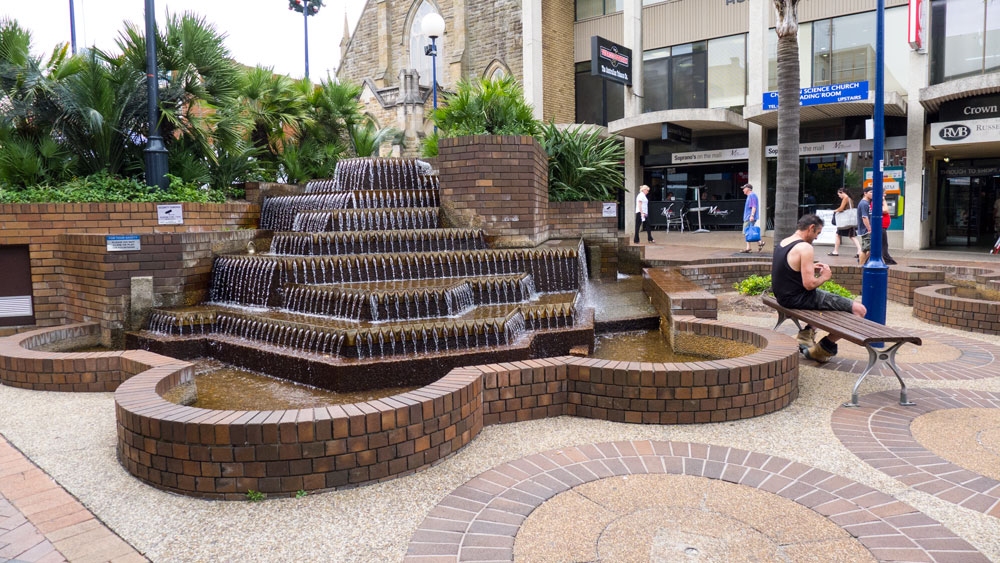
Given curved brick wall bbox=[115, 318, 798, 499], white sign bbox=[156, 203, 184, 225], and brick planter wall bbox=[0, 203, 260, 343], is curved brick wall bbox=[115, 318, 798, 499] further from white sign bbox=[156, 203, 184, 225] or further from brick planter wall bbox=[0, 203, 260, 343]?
white sign bbox=[156, 203, 184, 225]

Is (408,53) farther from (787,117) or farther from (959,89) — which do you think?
(787,117)

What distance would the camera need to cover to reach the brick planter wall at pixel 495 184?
898 cm

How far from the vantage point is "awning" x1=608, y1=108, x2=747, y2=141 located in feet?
65.7

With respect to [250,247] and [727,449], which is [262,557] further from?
[250,247]

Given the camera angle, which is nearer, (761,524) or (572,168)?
(761,524)

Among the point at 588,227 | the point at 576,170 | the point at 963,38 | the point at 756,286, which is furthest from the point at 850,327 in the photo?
the point at 963,38

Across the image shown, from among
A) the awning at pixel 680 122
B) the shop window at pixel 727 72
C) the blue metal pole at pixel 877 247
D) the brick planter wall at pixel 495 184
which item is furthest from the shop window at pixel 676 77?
the blue metal pole at pixel 877 247

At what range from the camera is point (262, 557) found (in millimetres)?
2738

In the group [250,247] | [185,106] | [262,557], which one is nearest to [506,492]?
[262,557]

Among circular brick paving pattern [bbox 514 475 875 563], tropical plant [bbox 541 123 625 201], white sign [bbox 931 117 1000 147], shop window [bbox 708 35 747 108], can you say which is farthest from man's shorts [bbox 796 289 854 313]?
shop window [bbox 708 35 747 108]

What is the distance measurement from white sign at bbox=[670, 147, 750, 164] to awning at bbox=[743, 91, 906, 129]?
1507mm

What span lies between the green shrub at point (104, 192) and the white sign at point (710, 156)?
17.2 m

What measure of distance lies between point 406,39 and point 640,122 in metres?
16.7

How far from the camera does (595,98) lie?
26.7 metres
